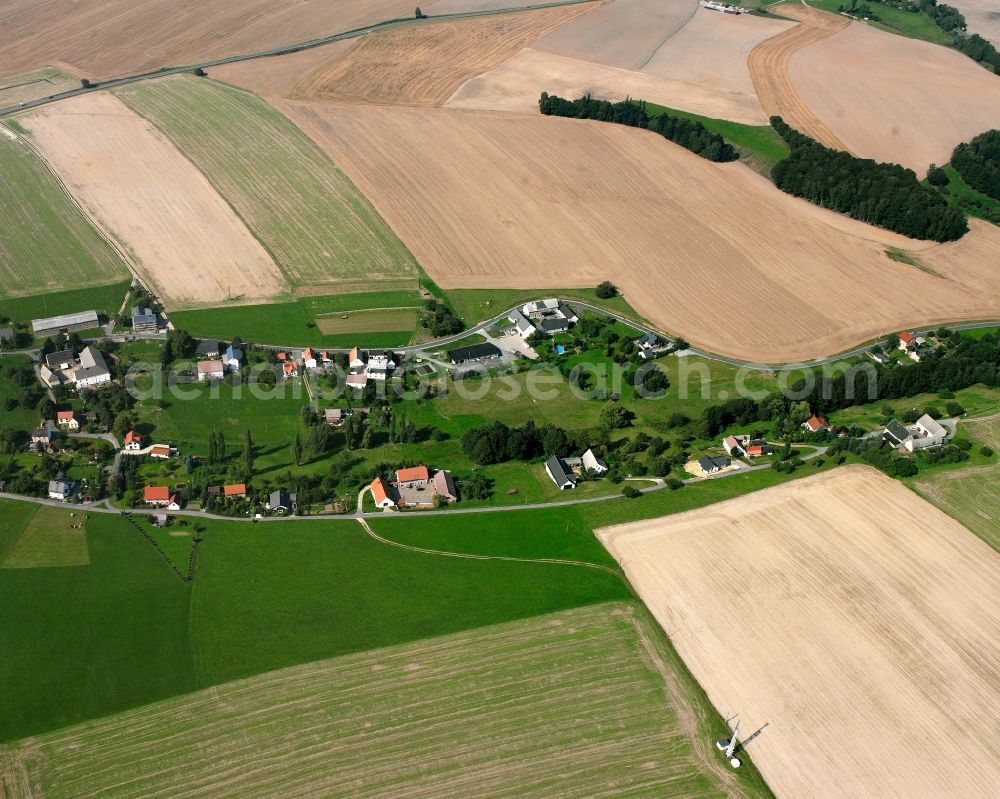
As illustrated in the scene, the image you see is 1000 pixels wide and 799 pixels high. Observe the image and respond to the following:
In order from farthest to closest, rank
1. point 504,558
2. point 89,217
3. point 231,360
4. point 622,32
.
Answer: point 622,32 → point 89,217 → point 231,360 → point 504,558

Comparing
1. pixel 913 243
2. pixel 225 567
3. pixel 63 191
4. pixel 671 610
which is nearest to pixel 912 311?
pixel 913 243

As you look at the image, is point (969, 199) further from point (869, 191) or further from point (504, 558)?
point (504, 558)

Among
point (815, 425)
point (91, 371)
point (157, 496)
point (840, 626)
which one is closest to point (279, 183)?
point (91, 371)

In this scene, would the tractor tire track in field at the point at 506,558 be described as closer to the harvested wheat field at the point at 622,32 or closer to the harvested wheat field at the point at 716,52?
the harvested wheat field at the point at 716,52

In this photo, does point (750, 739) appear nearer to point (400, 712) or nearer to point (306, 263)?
point (400, 712)

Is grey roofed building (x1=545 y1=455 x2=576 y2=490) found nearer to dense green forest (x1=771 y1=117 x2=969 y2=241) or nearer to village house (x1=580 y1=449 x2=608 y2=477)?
village house (x1=580 y1=449 x2=608 y2=477)
